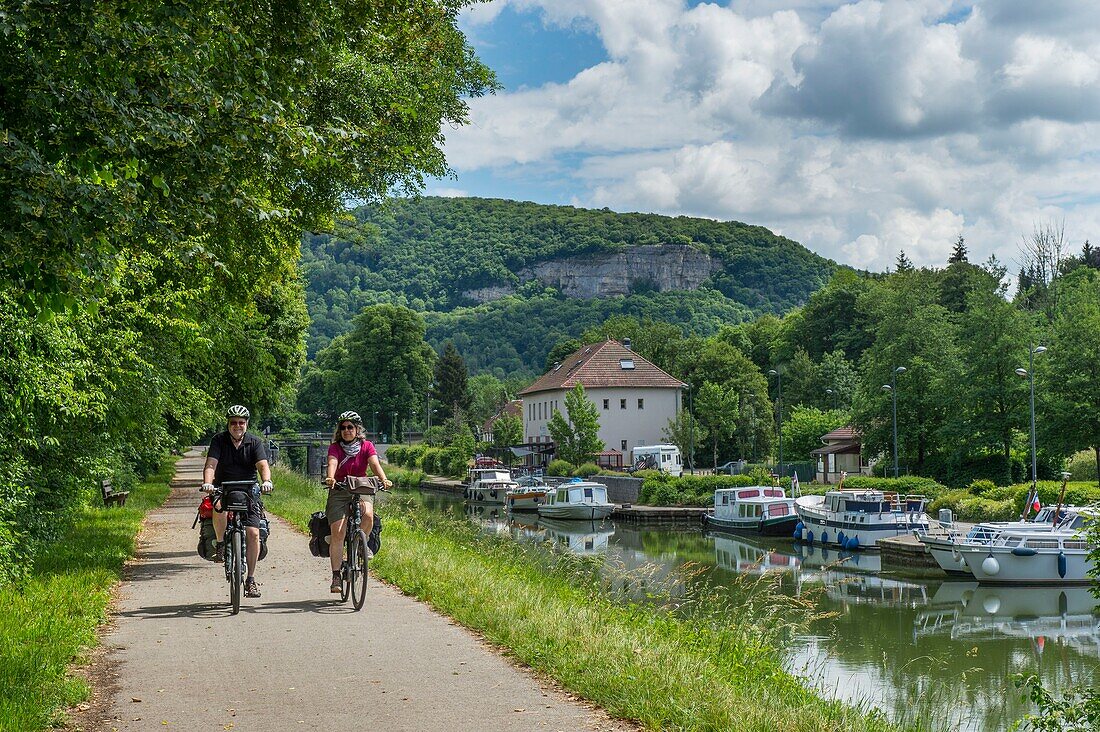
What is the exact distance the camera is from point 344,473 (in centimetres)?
1067

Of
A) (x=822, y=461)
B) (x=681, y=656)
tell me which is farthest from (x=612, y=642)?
(x=822, y=461)

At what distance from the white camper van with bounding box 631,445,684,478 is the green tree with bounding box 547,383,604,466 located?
387cm

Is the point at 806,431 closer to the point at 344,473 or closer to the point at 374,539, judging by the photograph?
the point at 374,539

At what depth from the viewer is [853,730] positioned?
20.8 feet

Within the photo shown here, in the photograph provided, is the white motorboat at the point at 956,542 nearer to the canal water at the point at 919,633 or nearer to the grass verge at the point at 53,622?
the canal water at the point at 919,633

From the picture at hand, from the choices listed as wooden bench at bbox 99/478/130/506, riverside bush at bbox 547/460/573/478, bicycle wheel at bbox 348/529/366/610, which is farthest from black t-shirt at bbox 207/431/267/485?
riverside bush at bbox 547/460/573/478

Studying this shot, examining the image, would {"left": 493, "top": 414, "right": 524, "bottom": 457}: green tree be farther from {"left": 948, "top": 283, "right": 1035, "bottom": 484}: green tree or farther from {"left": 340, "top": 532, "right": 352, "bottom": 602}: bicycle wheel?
{"left": 340, "top": 532, "right": 352, "bottom": 602}: bicycle wheel

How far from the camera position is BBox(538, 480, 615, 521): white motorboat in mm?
52375

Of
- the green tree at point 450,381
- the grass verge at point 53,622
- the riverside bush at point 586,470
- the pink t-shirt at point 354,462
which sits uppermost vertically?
the green tree at point 450,381

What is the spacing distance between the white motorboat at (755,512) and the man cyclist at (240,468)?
36688 millimetres

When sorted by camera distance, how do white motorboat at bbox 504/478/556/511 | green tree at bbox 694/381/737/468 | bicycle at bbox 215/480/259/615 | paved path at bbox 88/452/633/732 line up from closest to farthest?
paved path at bbox 88/452/633/732, bicycle at bbox 215/480/259/615, white motorboat at bbox 504/478/556/511, green tree at bbox 694/381/737/468

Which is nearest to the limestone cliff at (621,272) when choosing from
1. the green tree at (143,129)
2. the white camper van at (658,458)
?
the white camper van at (658,458)

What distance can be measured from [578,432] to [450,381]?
51.7 meters

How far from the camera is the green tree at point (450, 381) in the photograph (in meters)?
123
